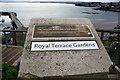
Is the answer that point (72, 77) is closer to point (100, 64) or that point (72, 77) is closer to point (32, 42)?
point (100, 64)

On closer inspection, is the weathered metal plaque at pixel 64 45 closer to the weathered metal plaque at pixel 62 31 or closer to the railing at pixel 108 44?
the weathered metal plaque at pixel 62 31

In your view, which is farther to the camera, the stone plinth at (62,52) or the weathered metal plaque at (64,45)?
the weathered metal plaque at (64,45)

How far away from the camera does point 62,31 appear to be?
3084 mm

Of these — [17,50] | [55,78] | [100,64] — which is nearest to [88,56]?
[100,64]

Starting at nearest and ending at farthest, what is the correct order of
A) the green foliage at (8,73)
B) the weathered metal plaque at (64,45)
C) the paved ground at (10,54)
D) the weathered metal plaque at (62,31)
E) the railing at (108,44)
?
the weathered metal plaque at (64,45), the weathered metal plaque at (62,31), the green foliage at (8,73), the railing at (108,44), the paved ground at (10,54)

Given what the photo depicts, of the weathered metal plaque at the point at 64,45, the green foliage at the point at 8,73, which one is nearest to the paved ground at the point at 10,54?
the green foliage at the point at 8,73

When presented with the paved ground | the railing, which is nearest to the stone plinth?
the railing

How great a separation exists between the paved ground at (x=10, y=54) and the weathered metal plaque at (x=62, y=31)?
204 centimetres

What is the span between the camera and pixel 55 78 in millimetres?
2420

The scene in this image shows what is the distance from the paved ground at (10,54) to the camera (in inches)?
189

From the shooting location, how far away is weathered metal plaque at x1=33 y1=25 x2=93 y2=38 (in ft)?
9.82

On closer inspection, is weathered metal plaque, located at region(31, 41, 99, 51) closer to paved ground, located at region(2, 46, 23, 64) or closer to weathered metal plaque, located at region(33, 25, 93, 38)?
weathered metal plaque, located at region(33, 25, 93, 38)

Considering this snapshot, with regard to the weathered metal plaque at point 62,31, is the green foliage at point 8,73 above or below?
below

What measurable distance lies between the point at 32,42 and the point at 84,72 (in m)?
1.05
